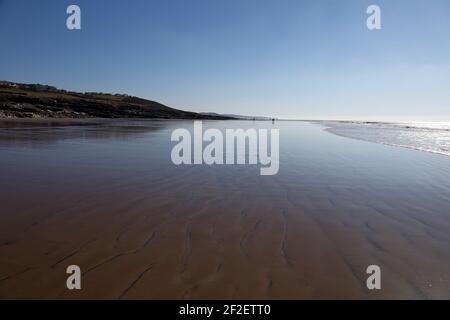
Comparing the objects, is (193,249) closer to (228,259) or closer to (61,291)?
(228,259)

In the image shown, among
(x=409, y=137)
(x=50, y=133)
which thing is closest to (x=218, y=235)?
(x=50, y=133)

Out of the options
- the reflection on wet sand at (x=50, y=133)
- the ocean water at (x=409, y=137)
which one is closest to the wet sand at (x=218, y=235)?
the reflection on wet sand at (x=50, y=133)

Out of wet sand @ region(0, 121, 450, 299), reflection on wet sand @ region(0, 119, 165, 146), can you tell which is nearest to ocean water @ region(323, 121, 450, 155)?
wet sand @ region(0, 121, 450, 299)

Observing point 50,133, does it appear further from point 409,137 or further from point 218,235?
point 409,137

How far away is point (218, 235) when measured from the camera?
Answer: 4332 mm

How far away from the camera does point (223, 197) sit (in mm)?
6363

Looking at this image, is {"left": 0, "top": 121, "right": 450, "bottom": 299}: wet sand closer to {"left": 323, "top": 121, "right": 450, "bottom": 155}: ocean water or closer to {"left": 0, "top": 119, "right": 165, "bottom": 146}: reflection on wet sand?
{"left": 0, "top": 119, "right": 165, "bottom": 146}: reflection on wet sand

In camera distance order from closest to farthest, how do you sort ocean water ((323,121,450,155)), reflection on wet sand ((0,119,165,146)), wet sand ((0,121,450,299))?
1. wet sand ((0,121,450,299))
2. reflection on wet sand ((0,119,165,146))
3. ocean water ((323,121,450,155))

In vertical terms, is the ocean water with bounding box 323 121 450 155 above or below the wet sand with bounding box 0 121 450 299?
above

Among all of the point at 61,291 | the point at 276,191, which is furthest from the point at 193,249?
the point at 276,191

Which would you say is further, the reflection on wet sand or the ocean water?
the ocean water

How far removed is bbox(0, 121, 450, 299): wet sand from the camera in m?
3.09

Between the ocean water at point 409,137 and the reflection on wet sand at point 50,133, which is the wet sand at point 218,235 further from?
the ocean water at point 409,137

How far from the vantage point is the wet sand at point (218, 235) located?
3.09 m
